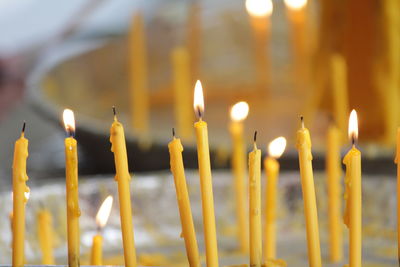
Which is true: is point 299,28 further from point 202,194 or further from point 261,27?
point 202,194

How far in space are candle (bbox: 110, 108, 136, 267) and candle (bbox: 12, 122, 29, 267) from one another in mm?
25

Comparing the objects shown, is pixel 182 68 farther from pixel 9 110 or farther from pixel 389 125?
pixel 9 110

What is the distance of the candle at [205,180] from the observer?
228 mm

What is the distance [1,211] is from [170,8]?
628 millimetres

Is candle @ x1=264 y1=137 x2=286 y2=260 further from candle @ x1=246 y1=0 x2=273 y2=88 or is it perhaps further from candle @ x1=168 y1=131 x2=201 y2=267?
candle @ x1=246 y1=0 x2=273 y2=88

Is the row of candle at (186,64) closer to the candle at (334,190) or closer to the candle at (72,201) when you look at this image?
the candle at (334,190)

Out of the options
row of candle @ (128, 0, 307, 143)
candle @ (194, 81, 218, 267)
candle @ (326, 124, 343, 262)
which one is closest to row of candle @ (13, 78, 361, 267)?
candle @ (194, 81, 218, 267)

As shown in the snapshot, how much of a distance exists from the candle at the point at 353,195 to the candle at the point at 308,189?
0.03ft

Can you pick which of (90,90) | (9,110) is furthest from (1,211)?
(9,110)

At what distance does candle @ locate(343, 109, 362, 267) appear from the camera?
0.23m

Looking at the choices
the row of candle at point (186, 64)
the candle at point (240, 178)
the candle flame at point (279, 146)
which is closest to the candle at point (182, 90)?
the row of candle at point (186, 64)

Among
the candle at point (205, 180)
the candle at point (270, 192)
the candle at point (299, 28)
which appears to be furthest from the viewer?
the candle at point (299, 28)

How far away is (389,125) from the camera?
0.57m

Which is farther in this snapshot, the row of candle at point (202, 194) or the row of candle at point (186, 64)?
the row of candle at point (186, 64)
